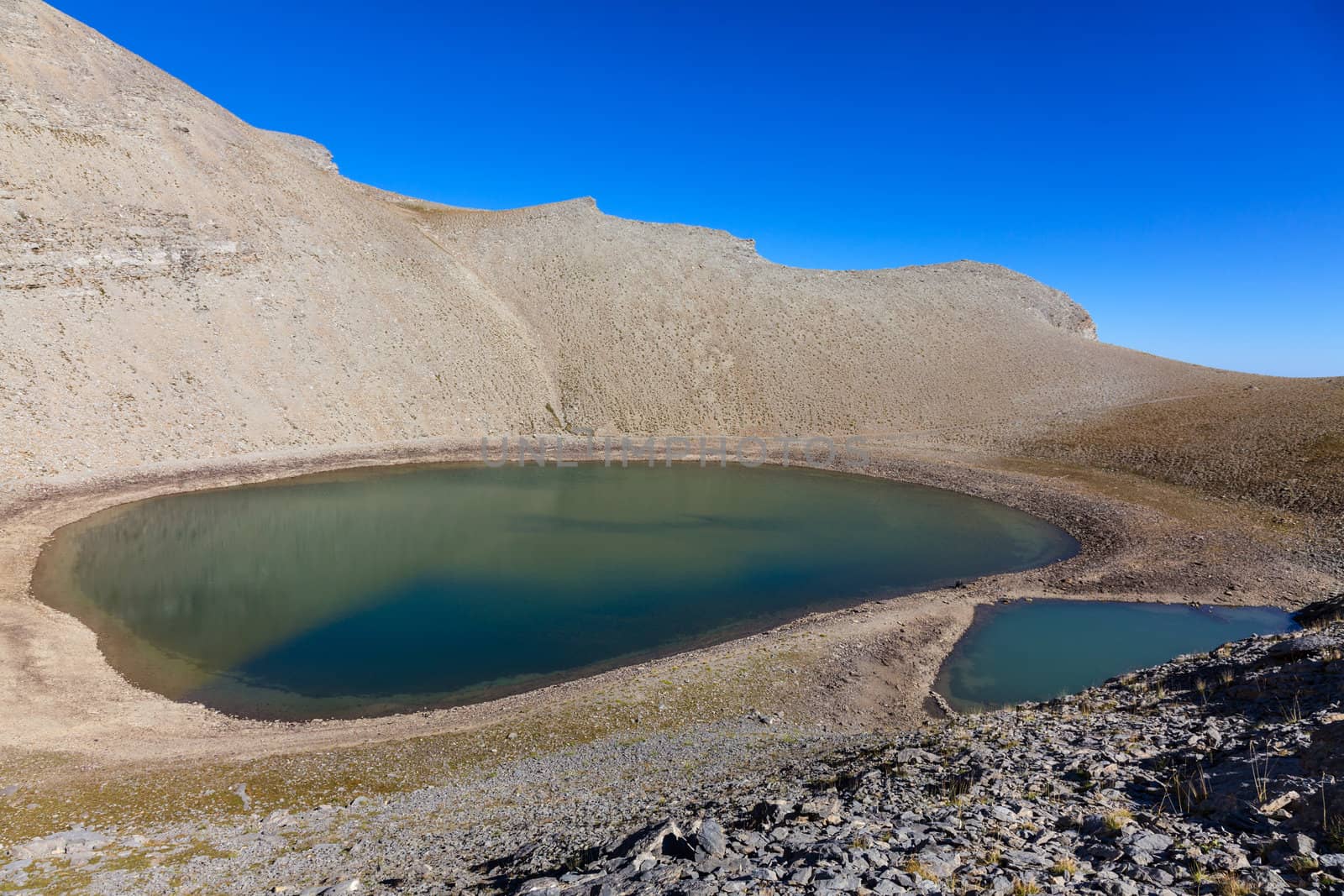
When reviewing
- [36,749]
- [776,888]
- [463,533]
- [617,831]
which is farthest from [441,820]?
[463,533]

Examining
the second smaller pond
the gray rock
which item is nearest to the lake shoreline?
the second smaller pond

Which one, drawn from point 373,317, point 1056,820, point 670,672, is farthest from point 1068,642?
point 373,317

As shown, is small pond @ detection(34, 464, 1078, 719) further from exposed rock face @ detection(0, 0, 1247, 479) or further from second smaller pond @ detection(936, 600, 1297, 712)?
exposed rock face @ detection(0, 0, 1247, 479)

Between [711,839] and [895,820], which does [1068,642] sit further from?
[711,839]

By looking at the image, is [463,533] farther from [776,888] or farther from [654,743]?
[776,888]

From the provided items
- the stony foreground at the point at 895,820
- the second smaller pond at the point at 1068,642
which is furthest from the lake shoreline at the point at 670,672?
the stony foreground at the point at 895,820

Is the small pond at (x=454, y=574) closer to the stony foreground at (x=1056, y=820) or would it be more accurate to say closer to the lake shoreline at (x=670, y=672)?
the lake shoreline at (x=670, y=672)
